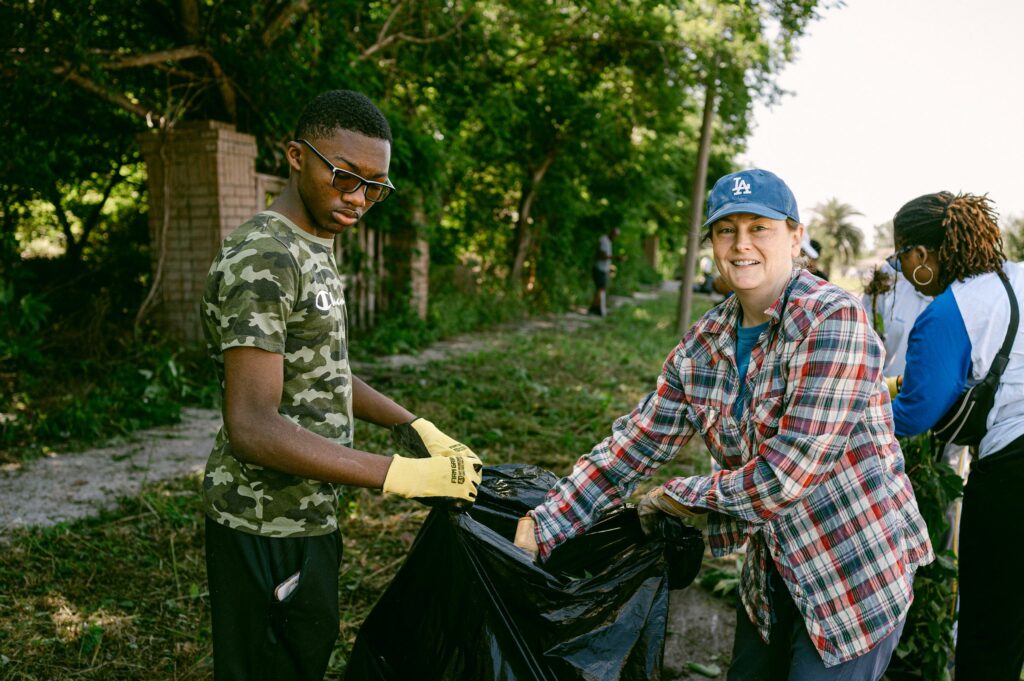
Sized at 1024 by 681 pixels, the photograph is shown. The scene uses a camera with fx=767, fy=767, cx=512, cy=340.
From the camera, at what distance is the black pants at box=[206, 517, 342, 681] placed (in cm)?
179

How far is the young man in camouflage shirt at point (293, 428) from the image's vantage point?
1.63 m

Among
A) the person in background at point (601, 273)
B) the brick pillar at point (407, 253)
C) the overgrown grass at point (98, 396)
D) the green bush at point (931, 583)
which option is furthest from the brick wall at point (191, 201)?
the person in background at point (601, 273)

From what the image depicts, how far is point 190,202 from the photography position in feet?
22.5

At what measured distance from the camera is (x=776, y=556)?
181cm

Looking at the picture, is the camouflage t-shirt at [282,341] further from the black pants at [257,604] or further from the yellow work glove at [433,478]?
the yellow work glove at [433,478]

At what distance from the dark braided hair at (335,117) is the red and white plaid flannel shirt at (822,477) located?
3.43ft

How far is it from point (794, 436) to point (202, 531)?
3.22 m

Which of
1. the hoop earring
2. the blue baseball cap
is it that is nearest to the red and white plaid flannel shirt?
the blue baseball cap

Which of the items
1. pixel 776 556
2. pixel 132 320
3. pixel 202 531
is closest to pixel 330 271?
pixel 776 556

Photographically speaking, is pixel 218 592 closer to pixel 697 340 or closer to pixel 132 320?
pixel 697 340

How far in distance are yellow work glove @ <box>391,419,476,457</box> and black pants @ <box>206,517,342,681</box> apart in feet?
1.29

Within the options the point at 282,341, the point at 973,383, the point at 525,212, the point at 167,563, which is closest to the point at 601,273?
the point at 525,212

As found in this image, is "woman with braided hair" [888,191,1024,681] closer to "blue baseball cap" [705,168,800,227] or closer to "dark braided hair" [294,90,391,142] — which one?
"blue baseball cap" [705,168,800,227]

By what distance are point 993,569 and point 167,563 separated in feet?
11.1
